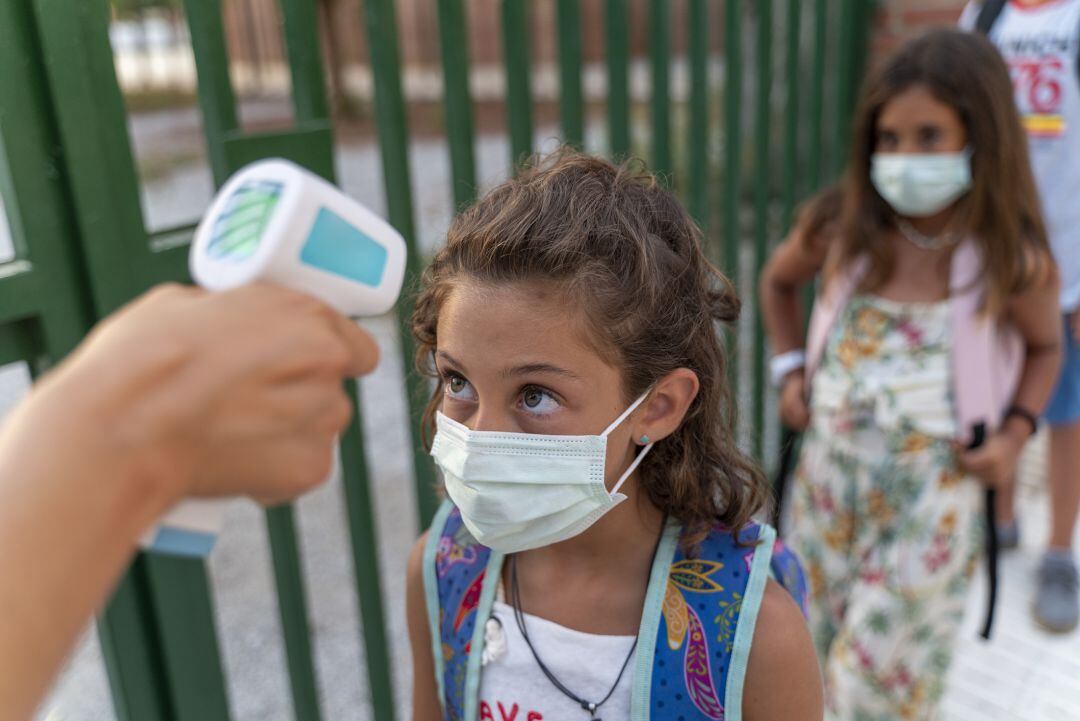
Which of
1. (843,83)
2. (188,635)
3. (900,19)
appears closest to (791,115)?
(843,83)

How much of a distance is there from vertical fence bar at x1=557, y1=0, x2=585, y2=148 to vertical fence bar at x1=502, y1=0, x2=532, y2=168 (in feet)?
0.50

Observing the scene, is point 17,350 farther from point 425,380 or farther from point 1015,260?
point 1015,260

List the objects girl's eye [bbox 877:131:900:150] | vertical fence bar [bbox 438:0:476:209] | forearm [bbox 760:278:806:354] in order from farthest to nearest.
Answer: forearm [bbox 760:278:806:354] → girl's eye [bbox 877:131:900:150] → vertical fence bar [bbox 438:0:476:209]

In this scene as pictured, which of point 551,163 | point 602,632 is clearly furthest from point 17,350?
point 602,632

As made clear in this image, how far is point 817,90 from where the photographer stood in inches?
139

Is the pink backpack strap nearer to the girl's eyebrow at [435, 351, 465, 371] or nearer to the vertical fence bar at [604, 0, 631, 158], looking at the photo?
the vertical fence bar at [604, 0, 631, 158]

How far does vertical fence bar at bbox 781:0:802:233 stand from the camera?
131 inches

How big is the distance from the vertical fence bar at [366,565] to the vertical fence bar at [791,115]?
7.04 feet

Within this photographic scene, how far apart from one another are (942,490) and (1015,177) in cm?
85

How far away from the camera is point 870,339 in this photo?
2416 millimetres

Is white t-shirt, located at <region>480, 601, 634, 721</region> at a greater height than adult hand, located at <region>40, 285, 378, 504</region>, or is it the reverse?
adult hand, located at <region>40, 285, 378, 504</region>

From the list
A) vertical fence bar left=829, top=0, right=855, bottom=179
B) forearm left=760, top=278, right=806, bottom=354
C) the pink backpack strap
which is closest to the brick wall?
vertical fence bar left=829, top=0, right=855, bottom=179

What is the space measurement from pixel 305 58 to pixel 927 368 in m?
1.70

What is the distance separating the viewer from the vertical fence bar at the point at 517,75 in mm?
2266
